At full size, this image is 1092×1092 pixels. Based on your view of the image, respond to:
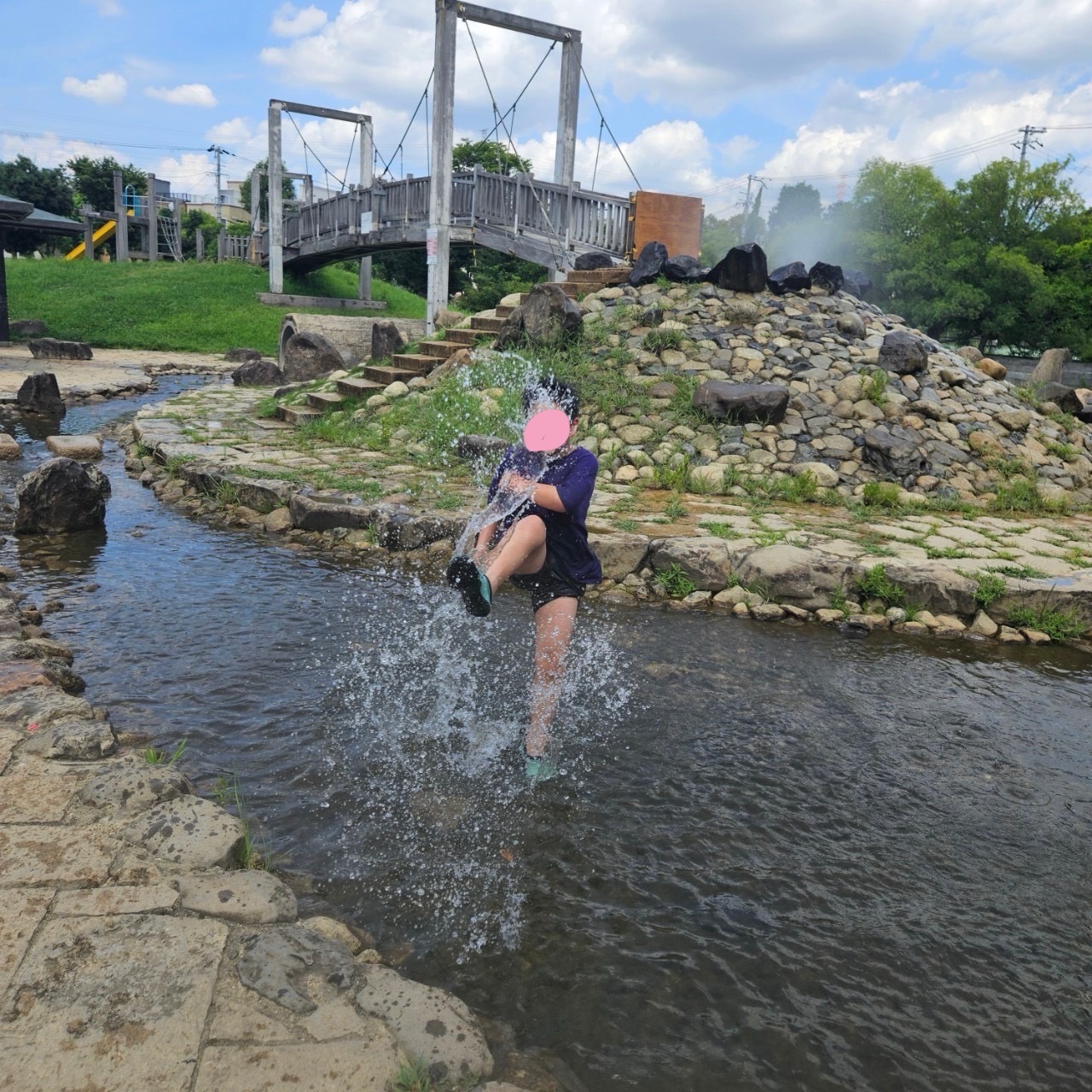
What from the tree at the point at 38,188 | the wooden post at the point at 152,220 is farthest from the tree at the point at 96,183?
the wooden post at the point at 152,220

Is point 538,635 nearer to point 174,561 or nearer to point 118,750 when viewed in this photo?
point 118,750

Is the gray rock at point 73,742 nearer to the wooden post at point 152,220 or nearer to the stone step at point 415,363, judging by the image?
the stone step at point 415,363

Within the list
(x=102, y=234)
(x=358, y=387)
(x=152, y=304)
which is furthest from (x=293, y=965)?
(x=102, y=234)

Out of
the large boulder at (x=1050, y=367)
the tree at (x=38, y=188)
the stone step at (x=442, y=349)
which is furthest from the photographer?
the tree at (x=38, y=188)

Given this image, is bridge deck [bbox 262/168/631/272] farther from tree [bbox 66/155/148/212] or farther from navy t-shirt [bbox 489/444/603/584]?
tree [bbox 66/155/148/212]

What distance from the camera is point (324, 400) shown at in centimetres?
1095

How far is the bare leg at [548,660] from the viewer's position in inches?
124

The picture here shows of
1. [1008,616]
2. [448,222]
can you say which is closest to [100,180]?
[448,222]

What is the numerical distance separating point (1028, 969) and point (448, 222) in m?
14.4

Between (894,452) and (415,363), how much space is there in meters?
6.16

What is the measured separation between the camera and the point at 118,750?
Result: 2.95m

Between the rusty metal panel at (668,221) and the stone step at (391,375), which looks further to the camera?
the rusty metal panel at (668,221)

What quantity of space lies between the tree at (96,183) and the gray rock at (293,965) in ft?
190

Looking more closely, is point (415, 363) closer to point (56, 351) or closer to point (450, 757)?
point (450, 757)
